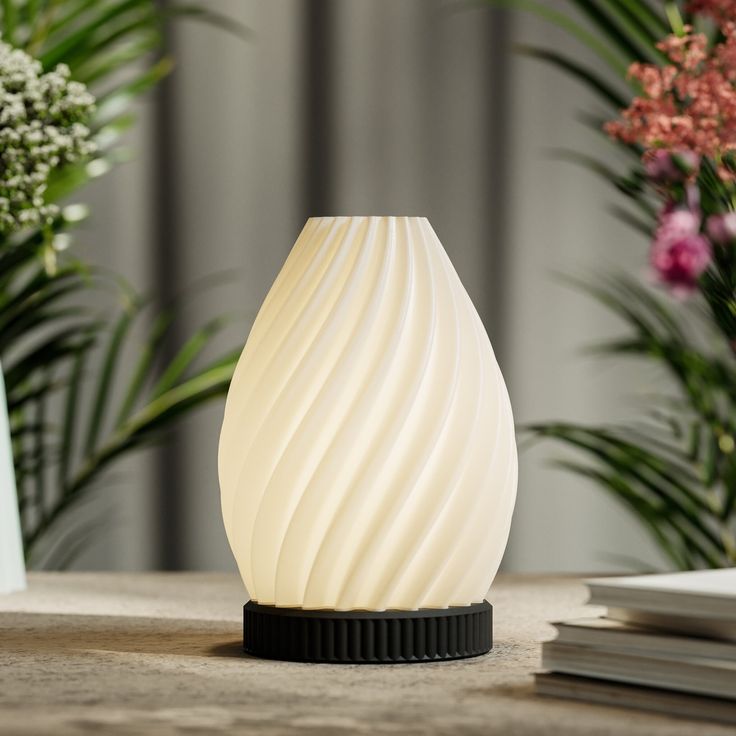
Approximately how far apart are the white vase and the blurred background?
101 cm

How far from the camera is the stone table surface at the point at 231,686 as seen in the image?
0.78 metres

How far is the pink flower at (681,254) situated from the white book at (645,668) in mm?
270

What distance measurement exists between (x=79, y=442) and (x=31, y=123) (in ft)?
3.80

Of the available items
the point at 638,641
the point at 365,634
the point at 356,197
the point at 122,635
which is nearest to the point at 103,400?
the point at 356,197

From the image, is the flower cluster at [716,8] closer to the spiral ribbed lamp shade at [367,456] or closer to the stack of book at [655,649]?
the spiral ribbed lamp shade at [367,456]

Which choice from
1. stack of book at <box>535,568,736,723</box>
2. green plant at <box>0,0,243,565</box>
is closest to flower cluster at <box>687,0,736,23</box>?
stack of book at <box>535,568,736,723</box>

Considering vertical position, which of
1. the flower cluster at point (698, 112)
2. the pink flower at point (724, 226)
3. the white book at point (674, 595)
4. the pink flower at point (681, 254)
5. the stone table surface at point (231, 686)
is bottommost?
the stone table surface at point (231, 686)

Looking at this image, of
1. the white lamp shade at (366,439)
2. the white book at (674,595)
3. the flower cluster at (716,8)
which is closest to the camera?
the white book at (674,595)

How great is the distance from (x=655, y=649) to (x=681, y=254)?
0.30 meters

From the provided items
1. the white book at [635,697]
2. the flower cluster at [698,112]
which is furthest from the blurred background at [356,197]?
the white book at [635,697]

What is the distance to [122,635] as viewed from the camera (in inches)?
44.5

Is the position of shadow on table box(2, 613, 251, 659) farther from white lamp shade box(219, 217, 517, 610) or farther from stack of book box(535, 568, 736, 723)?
stack of book box(535, 568, 736, 723)

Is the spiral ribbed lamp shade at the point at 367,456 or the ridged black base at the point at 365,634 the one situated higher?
the spiral ribbed lamp shade at the point at 367,456

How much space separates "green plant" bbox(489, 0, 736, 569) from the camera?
1.01 m
